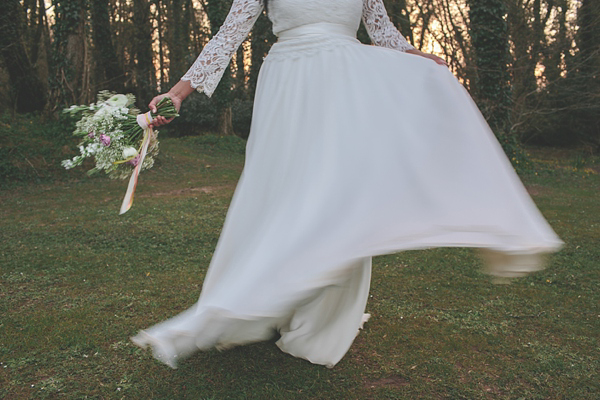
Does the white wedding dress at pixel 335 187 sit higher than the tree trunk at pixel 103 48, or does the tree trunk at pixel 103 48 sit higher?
the white wedding dress at pixel 335 187

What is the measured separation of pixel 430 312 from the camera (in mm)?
3914

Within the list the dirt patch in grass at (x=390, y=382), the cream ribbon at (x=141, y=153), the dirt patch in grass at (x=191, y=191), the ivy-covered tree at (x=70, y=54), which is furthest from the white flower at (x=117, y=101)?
the ivy-covered tree at (x=70, y=54)

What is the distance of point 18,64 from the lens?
14.1m

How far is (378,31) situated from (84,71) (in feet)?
34.4

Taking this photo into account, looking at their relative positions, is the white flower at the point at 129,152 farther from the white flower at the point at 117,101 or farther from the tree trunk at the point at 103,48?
the tree trunk at the point at 103,48

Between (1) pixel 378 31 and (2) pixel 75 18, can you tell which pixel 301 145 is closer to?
(1) pixel 378 31

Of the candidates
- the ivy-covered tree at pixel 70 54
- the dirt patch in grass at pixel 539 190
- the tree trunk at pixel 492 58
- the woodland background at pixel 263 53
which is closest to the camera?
the dirt patch in grass at pixel 539 190

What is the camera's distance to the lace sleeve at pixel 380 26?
3.06m

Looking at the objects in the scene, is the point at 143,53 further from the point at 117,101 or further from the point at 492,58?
the point at 117,101

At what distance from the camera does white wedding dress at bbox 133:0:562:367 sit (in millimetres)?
2109

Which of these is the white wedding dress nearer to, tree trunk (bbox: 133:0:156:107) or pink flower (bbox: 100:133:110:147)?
pink flower (bbox: 100:133:110:147)

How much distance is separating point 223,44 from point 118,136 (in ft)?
2.69

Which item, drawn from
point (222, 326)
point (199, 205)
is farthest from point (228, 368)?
point (199, 205)

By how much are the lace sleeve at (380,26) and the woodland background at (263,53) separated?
32.4 feet
